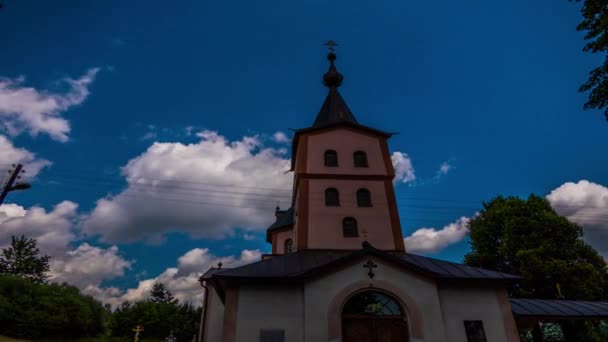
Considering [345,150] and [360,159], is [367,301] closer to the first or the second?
[360,159]

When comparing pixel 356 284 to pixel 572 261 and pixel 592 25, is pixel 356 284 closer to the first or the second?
pixel 592 25

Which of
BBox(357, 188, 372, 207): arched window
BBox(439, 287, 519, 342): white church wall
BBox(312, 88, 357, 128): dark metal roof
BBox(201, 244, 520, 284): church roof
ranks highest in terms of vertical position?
BBox(312, 88, 357, 128): dark metal roof

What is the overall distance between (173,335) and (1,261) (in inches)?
1039

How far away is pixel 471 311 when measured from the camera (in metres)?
12.2

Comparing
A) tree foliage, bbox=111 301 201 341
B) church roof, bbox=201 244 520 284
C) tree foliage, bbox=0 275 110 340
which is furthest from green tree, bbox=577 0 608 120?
tree foliage, bbox=111 301 201 341

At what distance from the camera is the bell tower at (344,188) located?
16.3 meters

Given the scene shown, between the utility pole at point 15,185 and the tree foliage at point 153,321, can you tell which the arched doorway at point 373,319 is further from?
the tree foliage at point 153,321

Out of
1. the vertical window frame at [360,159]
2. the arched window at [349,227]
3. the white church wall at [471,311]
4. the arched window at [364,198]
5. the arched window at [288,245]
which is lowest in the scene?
the white church wall at [471,311]

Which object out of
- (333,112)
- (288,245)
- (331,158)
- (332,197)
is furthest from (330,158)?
(288,245)

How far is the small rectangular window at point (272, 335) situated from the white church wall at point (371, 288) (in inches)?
33.4

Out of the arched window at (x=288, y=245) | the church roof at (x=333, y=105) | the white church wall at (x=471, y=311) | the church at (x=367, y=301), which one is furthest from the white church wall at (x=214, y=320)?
the white church wall at (x=471, y=311)

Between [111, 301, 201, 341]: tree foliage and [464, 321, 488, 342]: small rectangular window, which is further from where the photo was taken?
[111, 301, 201, 341]: tree foliage

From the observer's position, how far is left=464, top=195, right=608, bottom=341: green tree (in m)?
22.6

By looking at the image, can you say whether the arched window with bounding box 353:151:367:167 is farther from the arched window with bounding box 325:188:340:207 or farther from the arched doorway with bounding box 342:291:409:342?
the arched doorway with bounding box 342:291:409:342
